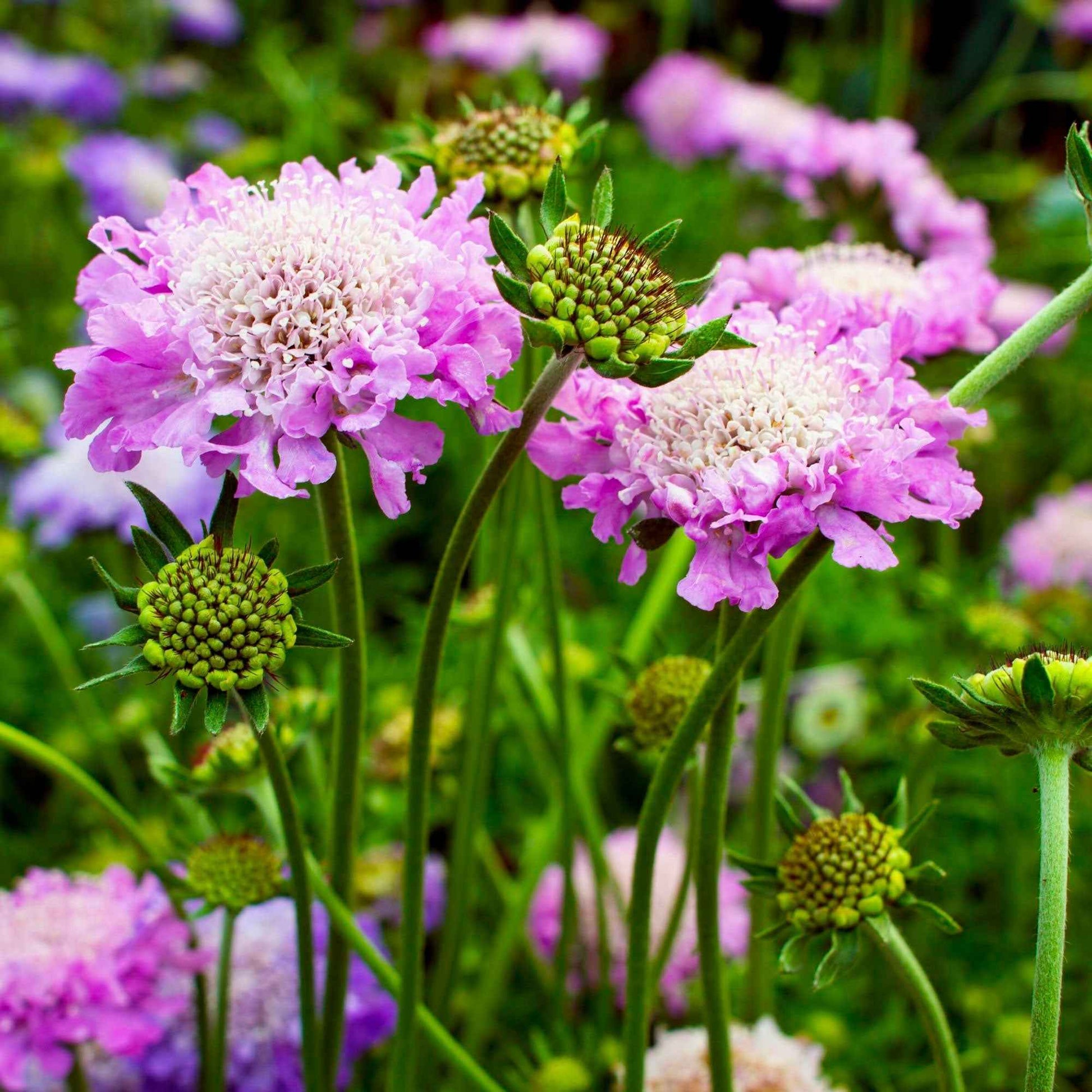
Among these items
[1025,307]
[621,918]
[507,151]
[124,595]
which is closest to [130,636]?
[124,595]

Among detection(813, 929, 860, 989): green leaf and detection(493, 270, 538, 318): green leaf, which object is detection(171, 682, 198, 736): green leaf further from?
detection(813, 929, 860, 989): green leaf

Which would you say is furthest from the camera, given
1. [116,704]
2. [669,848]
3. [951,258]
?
[116,704]

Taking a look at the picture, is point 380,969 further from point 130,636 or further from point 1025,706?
point 1025,706

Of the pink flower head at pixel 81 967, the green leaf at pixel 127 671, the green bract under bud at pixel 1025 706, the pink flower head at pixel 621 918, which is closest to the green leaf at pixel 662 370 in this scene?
the green bract under bud at pixel 1025 706

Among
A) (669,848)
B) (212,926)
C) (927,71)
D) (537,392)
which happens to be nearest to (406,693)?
(669,848)

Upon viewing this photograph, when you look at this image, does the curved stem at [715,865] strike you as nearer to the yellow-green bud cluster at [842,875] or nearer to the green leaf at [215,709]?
the yellow-green bud cluster at [842,875]

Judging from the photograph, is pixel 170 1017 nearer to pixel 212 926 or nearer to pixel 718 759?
pixel 212 926
